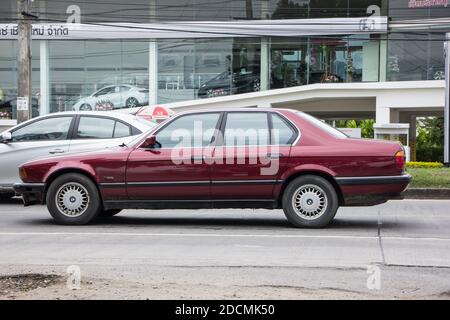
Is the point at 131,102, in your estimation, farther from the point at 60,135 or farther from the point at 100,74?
the point at 60,135

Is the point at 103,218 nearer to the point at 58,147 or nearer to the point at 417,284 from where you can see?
the point at 58,147

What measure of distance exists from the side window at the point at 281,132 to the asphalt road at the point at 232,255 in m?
1.22

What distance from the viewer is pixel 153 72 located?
34688mm

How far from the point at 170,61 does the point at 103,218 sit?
24.5 metres

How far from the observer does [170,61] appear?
34531mm

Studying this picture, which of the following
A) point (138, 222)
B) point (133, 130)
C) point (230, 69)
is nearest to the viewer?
point (138, 222)

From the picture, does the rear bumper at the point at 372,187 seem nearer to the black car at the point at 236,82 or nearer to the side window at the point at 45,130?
the side window at the point at 45,130

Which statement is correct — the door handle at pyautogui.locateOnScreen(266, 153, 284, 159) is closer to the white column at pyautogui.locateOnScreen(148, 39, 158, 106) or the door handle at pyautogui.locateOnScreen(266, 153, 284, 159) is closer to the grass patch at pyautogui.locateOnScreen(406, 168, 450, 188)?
the grass patch at pyautogui.locateOnScreen(406, 168, 450, 188)

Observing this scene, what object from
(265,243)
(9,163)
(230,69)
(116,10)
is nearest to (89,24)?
(116,10)

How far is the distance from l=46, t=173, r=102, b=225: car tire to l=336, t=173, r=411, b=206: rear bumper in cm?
347

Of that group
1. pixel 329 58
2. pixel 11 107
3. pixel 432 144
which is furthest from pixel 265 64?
pixel 432 144

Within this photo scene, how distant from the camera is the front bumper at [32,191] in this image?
9.97 metres

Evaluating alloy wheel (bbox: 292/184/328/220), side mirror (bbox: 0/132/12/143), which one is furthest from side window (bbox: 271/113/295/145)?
side mirror (bbox: 0/132/12/143)

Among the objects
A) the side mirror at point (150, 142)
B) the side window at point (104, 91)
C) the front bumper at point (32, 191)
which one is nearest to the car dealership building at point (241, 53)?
the side window at point (104, 91)
